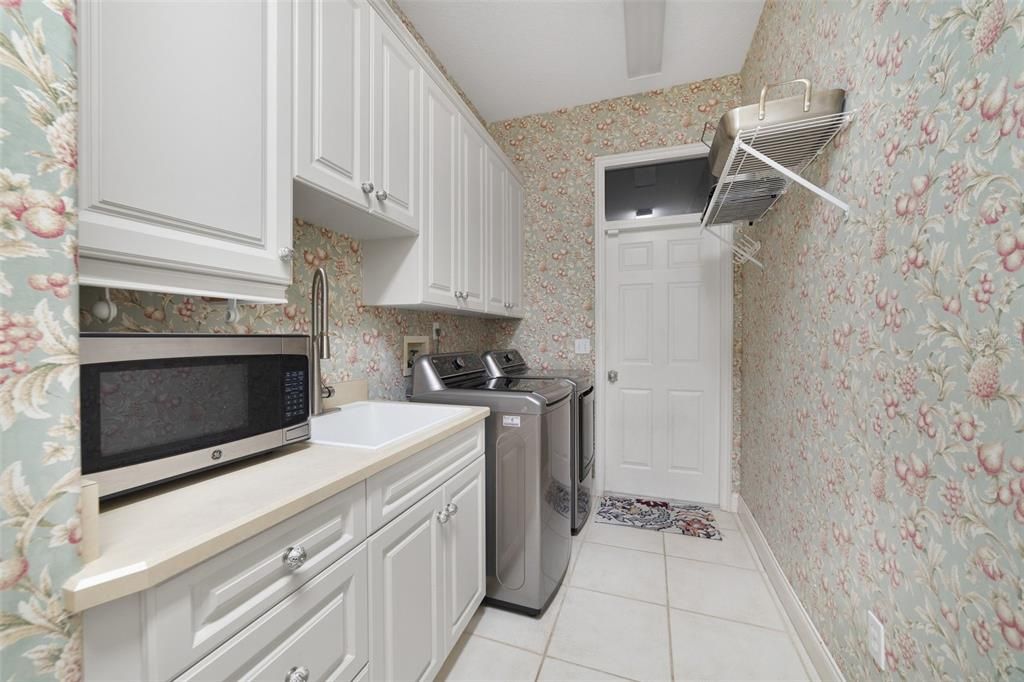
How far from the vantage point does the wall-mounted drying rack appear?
1206 millimetres

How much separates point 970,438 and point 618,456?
2354 mm

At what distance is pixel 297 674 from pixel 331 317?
1.20m

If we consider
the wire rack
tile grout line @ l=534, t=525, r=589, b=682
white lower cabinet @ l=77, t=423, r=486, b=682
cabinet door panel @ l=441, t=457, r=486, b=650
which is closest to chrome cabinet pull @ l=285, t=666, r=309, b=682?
white lower cabinet @ l=77, t=423, r=486, b=682

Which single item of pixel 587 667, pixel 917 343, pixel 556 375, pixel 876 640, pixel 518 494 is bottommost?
pixel 587 667

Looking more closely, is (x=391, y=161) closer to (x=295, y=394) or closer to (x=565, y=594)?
(x=295, y=394)

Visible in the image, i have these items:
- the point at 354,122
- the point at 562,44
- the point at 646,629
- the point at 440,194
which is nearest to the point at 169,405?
the point at 354,122

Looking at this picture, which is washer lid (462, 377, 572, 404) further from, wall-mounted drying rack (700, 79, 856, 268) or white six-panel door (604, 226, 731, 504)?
wall-mounted drying rack (700, 79, 856, 268)

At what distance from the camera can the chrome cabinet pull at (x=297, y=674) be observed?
0.76 m

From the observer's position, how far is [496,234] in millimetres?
2531

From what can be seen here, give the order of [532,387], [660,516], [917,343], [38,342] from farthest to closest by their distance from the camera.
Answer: [660,516], [532,387], [917,343], [38,342]

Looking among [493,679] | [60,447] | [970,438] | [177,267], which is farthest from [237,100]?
[493,679]

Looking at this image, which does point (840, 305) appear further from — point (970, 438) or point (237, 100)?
point (237, 100)

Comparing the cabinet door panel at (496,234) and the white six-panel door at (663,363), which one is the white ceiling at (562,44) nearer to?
the cabinet door panel at (496,234)

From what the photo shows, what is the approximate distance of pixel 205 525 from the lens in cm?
64
